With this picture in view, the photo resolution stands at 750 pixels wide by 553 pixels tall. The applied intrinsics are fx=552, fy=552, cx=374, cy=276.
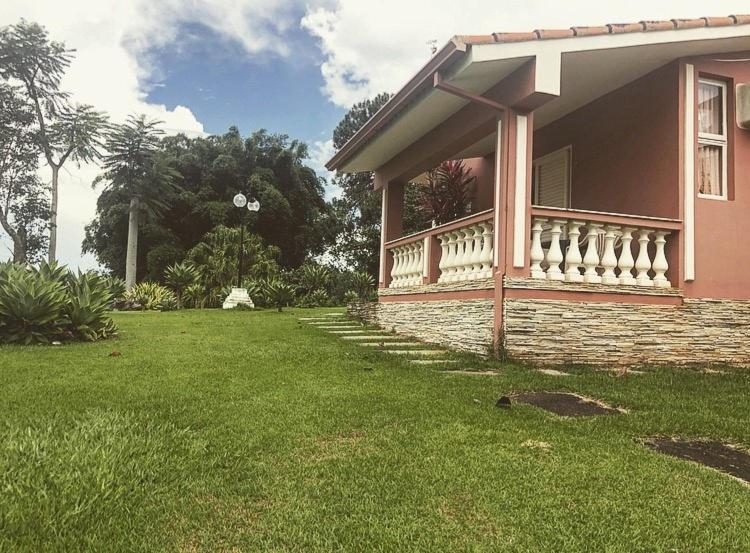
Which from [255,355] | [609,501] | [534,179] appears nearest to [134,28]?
[534,179]

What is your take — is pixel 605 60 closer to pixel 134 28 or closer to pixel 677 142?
pixel 677 142

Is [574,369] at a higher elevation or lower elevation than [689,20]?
lower

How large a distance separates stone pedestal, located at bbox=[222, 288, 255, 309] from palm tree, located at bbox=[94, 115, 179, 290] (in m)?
9.52

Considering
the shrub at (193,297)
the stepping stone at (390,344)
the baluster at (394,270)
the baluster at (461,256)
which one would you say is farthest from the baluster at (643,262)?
the shrub at (193,297)

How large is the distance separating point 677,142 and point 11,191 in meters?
27.5

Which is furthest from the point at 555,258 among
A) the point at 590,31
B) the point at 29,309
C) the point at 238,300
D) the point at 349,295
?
the point at 349,295

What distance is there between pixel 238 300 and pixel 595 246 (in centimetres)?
1132

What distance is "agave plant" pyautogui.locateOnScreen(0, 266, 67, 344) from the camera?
255 inches

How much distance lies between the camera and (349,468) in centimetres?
239

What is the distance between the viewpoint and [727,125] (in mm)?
6812

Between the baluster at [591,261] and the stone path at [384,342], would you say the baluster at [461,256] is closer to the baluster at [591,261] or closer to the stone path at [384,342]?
the stone path at [384,342]

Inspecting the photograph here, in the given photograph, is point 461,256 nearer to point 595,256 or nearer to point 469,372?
point 595,256

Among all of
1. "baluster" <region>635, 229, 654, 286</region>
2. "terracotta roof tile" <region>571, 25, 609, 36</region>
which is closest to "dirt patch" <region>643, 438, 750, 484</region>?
"baluster" <region>635, 229, 654, 286</region>

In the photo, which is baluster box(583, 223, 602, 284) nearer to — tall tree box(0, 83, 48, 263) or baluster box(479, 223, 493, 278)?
baluster box(479, 223, 493, 278)
